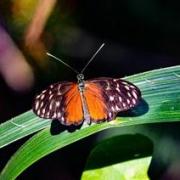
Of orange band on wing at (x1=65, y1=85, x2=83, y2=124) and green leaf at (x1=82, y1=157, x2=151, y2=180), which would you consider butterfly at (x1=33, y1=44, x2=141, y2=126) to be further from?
green leaf at (x1=82, y1=157, x2=151, y2=180)

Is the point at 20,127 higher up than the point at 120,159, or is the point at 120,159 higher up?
the point at 20,127

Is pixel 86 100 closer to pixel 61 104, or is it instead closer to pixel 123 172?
pixel 61 104

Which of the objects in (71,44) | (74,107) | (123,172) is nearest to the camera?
(123,172)

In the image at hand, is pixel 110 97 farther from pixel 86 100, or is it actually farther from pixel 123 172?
pixel 123 172

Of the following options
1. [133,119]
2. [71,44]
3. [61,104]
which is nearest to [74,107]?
[61,104]

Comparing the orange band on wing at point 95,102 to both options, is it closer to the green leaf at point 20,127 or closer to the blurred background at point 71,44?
the green leaf at point 20,127

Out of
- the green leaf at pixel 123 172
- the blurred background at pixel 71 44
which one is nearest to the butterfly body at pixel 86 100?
the green leaf at pixel 123 172

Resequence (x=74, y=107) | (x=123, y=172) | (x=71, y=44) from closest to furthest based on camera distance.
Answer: (x=123, y=172)
(x=74, y=107)
(x=71, y=44)

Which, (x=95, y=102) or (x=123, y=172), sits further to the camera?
(x=95, y=102)
